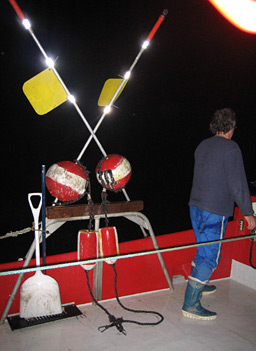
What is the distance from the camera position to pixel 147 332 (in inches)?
78.0

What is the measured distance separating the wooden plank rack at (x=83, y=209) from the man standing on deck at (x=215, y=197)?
44cm

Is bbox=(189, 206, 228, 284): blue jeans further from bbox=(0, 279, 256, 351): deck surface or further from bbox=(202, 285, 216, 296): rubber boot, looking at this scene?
bbox=(202, 285, 216, 296): rubber boot

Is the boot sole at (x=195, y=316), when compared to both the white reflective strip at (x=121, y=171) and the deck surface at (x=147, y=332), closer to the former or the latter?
the deck surface at (x=147, y=332)

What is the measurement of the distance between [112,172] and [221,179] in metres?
0.66

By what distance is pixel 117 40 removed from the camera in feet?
8.41

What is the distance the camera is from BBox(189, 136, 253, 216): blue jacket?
2021 millimetres

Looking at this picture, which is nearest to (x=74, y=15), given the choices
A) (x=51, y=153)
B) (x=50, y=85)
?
(x=50, y=85)

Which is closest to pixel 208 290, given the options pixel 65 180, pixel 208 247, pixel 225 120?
pixel 208 247

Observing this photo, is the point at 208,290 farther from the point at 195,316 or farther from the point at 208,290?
the point at 195,316

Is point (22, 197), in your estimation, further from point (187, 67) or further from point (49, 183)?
point (187, 67)

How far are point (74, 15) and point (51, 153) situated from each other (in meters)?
0.97

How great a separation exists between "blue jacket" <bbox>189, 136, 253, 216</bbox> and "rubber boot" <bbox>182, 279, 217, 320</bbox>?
1.58ft

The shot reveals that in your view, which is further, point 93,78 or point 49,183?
point 93,78

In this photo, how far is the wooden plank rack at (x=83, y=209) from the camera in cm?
202
